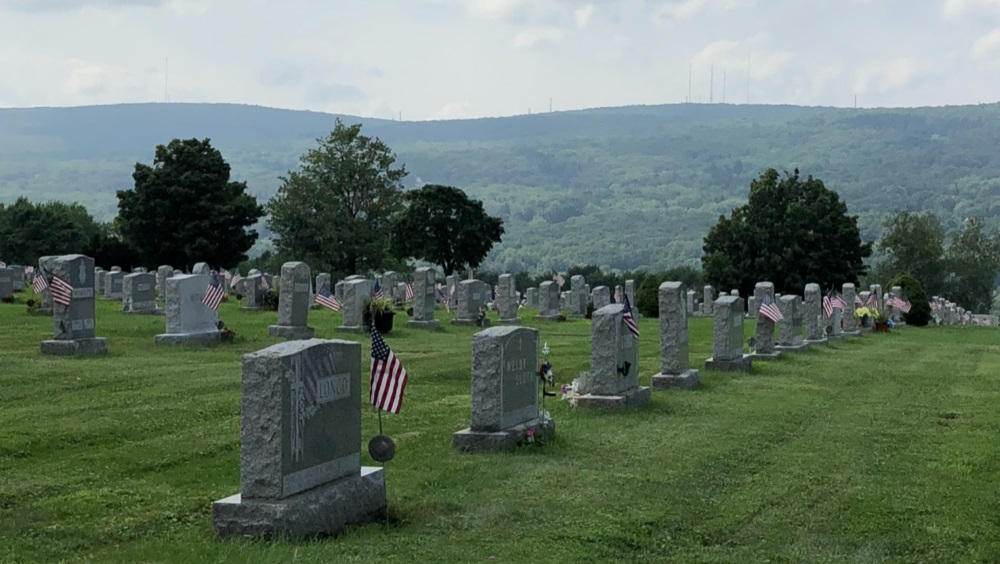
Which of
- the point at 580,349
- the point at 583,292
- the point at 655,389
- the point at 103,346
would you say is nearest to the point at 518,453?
the point at 655,389

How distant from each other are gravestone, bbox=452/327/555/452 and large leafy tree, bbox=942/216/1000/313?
93732mm

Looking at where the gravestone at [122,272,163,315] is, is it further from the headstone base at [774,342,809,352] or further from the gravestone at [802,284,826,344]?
the gravestone at [802,284,826,344]

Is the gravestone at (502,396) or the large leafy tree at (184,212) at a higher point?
the large leafy tree at (184,212)

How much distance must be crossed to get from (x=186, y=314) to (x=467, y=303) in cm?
1316

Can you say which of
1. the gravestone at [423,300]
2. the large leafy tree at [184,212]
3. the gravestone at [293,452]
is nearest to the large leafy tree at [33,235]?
the large leafy tree at [184,212]

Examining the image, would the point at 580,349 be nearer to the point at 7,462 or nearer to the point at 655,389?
the point at 655,389

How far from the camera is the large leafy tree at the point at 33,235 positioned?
73.8 metres

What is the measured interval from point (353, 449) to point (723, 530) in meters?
3.02

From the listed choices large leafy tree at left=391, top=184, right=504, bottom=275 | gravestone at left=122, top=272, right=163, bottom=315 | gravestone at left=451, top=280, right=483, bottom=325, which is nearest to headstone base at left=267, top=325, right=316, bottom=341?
gravestone at left=122, top=272, right=163, bottom=315

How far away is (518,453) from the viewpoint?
554 inches

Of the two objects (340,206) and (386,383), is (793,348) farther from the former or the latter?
(340,206)

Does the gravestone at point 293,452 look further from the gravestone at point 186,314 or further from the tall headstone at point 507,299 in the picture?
the tall headstone at point 507,299

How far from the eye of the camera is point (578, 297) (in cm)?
5441

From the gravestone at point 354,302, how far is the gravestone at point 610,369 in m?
14.4
